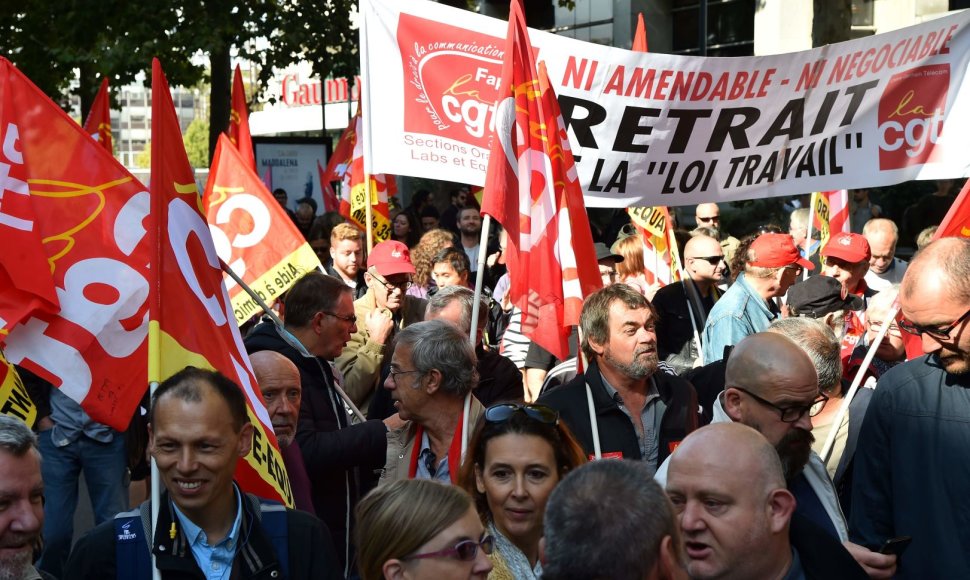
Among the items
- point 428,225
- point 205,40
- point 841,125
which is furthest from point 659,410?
point 205,40

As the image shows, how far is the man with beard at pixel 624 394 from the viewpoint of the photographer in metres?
4.98

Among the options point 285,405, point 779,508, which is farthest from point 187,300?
→ point 779,508

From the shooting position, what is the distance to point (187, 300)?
426 cm

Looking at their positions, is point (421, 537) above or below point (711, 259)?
below

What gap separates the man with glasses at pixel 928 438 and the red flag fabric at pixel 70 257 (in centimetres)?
258

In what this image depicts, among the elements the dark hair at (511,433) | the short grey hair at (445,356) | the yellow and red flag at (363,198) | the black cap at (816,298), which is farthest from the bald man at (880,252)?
the dark hair at (511,433)

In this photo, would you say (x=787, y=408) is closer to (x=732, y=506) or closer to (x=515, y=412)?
(x=515, y=412)

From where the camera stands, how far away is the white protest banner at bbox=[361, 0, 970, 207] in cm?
700

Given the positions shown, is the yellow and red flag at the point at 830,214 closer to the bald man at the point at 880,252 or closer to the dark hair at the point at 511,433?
the bald man at the point at 880,252

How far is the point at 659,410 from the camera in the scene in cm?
514

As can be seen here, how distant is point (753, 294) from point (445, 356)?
291 cm

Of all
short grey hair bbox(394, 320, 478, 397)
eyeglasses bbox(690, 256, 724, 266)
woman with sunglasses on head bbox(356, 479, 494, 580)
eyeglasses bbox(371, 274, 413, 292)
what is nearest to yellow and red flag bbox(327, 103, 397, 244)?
eyeglasses bbox(371, 274, 413, 292)

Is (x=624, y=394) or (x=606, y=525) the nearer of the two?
(x=606, y=525)

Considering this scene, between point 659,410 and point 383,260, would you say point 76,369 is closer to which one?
point 659,410
